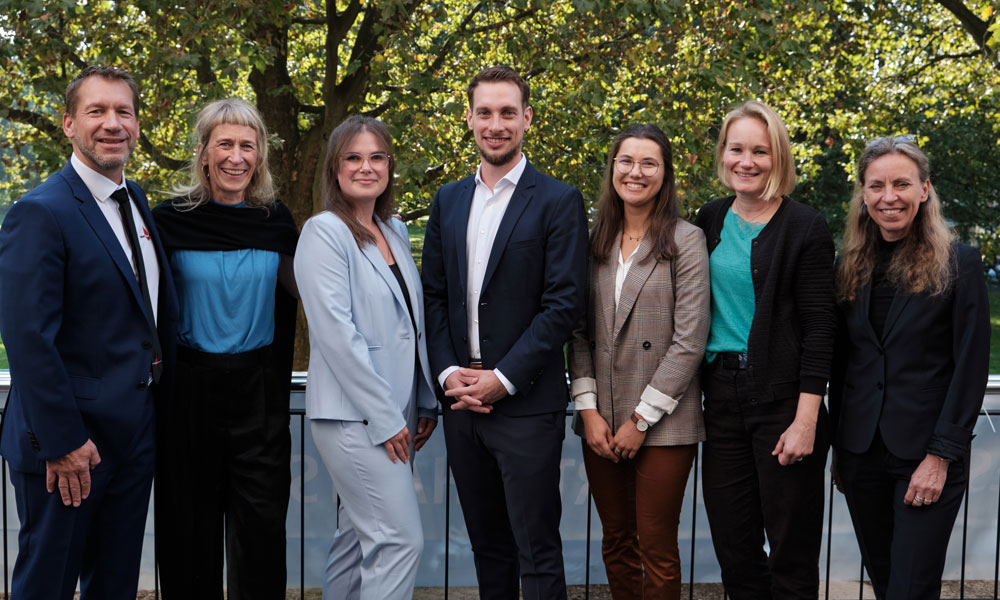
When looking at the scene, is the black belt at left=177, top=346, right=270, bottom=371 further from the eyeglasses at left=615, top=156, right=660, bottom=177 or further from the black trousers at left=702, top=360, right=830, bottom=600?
the black trousers at left=702, top=360, right=830, bottom=600

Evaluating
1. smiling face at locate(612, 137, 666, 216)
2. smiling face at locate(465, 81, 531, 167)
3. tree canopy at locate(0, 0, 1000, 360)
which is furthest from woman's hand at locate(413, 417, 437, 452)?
tree canopy at locate(0, 0, 1000, 360)

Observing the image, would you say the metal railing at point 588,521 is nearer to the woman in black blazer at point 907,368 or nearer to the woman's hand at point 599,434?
the woman's hand at point 599,434

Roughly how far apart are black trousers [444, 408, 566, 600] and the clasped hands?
70 mm

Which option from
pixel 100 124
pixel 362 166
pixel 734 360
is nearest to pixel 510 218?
pixel 362 166

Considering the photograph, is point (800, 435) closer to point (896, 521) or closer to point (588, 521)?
point (896, 521)

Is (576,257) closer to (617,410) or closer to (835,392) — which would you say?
(617,410)

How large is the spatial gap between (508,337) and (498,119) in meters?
0.76

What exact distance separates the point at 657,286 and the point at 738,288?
273 mm

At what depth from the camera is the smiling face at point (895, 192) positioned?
9.27 feet

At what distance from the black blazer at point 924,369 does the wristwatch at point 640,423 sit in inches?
27.1

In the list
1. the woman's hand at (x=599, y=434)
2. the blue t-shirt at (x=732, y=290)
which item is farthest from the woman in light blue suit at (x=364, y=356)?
the blue t-shirt at (x=732, y=290)

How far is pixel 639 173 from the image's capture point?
2.95 m

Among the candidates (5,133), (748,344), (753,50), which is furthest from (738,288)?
(5,133)

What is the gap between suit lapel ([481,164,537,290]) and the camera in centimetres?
295
